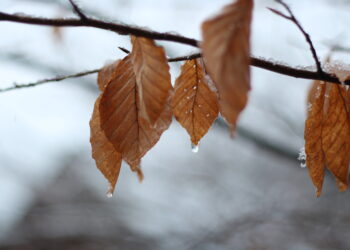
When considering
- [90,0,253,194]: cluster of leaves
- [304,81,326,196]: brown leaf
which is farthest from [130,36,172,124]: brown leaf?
[304,81,326,196]: brown leaf

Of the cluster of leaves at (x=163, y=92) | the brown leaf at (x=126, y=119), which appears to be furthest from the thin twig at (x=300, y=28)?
the brown leaf at (x=126, y=119)

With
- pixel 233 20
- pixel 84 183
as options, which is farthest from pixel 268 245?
pixel 233 20

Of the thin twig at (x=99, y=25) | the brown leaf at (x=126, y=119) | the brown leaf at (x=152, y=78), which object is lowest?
the brown leaf at (x=126, y=119)

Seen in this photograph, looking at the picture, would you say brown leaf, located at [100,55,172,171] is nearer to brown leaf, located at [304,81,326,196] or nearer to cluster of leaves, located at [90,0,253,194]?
cluster of leaves, located at [90,0,253,194]

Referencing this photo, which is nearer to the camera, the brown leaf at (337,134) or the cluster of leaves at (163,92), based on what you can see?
the cluster of leaves at (163,92)

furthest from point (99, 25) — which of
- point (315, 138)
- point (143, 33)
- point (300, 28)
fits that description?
point (315, 138)

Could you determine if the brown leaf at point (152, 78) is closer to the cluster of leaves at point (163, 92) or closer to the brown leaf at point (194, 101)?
the cluster of leaves at point (163, 92)

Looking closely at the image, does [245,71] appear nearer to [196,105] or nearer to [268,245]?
[196,105]
